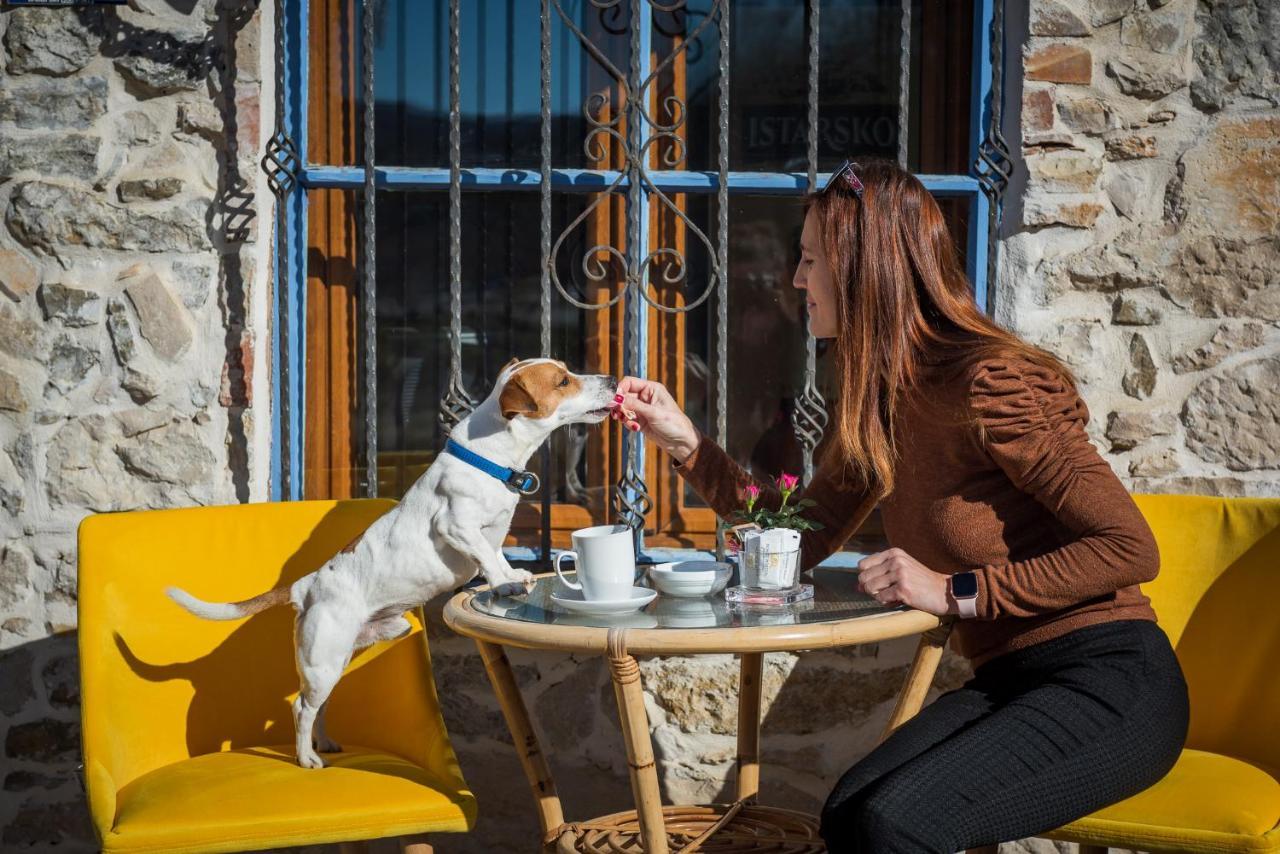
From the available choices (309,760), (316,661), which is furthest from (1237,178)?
(309,760)

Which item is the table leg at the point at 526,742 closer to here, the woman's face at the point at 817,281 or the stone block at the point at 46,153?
the woman's face at the point at 817,281

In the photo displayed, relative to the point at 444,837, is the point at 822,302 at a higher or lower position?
higher

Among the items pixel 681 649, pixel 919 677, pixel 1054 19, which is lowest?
pixel 919 677

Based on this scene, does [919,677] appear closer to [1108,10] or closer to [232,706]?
[232,706]

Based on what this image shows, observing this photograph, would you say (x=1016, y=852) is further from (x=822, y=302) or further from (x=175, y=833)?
(x=175, y=833)

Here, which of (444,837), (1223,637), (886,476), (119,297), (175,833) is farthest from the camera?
(444,837)

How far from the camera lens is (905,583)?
2.12 metres

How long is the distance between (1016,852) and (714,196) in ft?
6.07

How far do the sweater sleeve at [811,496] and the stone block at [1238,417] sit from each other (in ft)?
3.54

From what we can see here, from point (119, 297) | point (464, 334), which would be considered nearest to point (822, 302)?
point (464, 334)

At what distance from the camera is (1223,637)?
8.18 feet

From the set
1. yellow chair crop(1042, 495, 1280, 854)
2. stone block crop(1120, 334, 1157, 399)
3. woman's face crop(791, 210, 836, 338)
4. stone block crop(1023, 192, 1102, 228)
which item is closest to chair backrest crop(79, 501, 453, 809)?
woman's face crop(791, 210, 836, 338)

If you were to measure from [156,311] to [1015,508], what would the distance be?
2.03 meters

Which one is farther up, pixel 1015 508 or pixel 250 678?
pixel 1015 508
